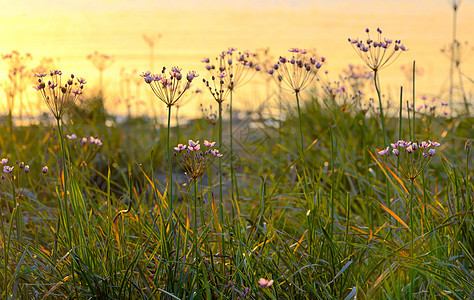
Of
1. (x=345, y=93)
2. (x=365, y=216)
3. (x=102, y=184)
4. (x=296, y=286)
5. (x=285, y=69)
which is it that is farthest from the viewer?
(x=102, y=184)

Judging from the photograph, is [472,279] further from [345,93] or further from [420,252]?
[345,93]

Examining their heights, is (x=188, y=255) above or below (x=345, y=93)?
below

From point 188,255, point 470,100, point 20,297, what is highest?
point 470,100

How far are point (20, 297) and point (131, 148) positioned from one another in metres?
3.36

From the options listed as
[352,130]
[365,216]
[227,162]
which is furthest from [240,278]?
[352,130]

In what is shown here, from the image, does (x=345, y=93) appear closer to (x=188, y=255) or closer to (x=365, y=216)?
(x=365, y=216)

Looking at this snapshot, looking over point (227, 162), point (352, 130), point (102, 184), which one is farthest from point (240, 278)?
point (352, 130)

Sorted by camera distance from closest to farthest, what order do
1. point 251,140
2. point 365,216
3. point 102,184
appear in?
point 365,216
point 102,184
point 251,140

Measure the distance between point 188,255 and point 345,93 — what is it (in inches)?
93.5

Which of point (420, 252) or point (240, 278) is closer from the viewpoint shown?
point (240, 278)

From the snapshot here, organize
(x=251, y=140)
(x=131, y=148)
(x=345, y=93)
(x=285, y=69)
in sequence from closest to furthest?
(x=285, y=69)
(x=345, y=93)
(x=251, y=140)
(x=131, y=148)

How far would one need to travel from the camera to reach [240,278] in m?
2.46

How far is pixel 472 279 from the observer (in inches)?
99.1

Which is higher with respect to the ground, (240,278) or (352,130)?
(352,130)
